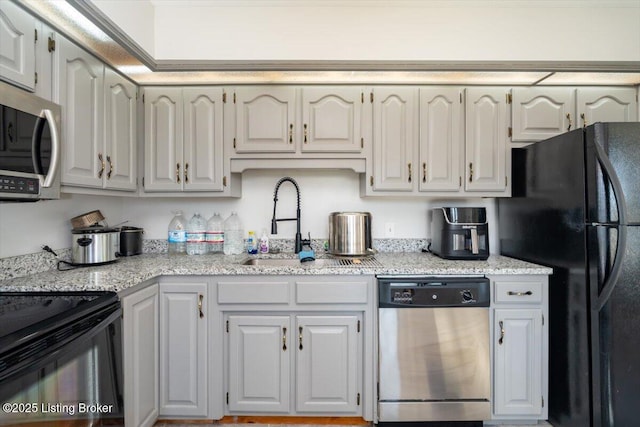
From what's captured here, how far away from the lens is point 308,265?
73.0 inches

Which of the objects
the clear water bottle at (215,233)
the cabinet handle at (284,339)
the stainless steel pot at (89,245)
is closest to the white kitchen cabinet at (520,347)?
the cabinet handle at (284,339)

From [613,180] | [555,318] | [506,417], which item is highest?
[613,180]

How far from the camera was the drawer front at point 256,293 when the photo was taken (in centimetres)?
173

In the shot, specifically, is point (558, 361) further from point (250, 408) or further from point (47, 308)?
point (47, 308)

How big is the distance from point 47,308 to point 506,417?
2362 millimetres

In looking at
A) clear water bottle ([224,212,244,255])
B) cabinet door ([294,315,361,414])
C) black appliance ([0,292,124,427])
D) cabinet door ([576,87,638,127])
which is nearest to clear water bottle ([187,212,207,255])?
clear water bottle ([224,212,244,255])

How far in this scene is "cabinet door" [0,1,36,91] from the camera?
123 cm

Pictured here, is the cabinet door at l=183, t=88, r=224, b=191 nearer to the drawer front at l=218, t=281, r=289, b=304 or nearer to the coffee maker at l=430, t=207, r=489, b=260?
the drawer front at l=218, t=281, r=289, b=304

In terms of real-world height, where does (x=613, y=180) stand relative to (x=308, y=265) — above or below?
above

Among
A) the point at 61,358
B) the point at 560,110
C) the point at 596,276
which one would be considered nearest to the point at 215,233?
→ the point at 61,358

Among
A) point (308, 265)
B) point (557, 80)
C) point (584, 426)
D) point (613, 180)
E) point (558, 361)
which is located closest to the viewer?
point (613, 180)

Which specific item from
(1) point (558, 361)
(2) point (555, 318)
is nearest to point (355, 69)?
(2) point (555, 318)

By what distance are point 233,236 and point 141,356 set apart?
0.96m

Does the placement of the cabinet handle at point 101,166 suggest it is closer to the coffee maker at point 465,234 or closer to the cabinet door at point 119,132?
the cabinet door at point 119,132
